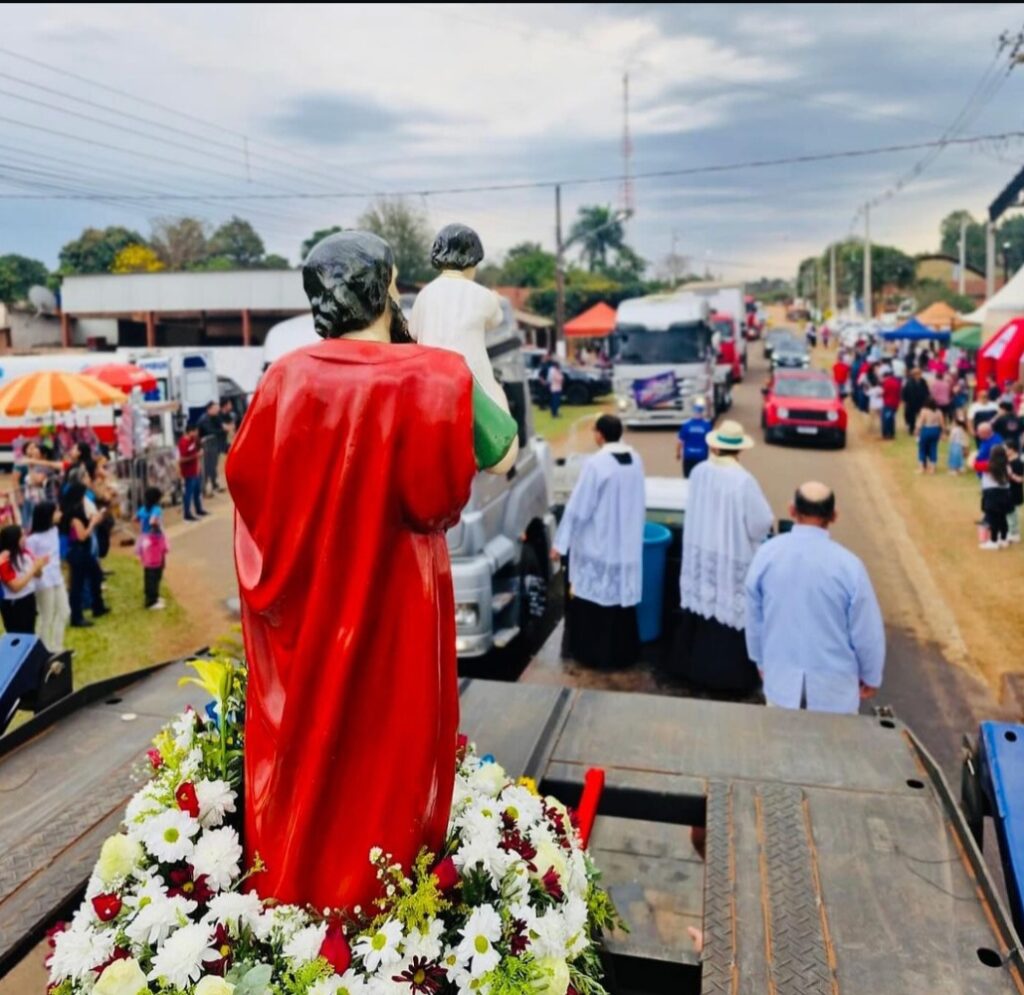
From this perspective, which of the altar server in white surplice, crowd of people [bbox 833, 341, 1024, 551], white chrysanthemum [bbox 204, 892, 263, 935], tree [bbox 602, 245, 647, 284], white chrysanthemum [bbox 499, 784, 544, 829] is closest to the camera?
white chrysanthemum [bbox 204, 892, 263, 935]

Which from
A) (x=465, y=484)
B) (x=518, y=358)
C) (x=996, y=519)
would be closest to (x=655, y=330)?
(x=996, y=519)

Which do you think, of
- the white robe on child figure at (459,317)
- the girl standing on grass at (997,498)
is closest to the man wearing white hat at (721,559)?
the white robe on child figure at (459,317)

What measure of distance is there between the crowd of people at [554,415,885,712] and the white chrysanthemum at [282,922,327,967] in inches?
121

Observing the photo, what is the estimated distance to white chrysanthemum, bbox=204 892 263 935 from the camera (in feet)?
8.03

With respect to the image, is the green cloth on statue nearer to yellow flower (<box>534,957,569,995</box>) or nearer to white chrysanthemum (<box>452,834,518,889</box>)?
white chrysanthemum (<box>452,834,518,889</box>)

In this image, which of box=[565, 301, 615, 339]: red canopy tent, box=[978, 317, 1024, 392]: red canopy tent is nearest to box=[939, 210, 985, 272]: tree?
box=[565, 301, 615, 339]: red canopy tent

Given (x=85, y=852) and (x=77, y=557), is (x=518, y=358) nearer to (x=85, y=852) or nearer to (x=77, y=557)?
(x=77, y=557)

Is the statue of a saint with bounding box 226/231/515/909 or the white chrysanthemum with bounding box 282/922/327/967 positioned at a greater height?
the statue of a saint with bounding box 226/231/515/909

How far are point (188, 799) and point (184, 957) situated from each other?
461 millimetres

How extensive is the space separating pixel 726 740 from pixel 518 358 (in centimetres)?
461

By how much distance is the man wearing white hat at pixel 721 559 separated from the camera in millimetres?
6453

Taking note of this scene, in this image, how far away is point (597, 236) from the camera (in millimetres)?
68375

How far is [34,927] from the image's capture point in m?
2.89

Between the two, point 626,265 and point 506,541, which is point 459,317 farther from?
point 626,265
